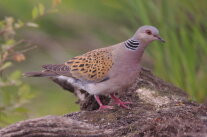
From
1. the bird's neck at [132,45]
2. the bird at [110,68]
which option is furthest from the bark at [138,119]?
the bird's neck at [132,45]

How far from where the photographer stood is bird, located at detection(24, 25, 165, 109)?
3.98m

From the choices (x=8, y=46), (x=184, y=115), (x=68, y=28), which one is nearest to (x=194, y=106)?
(x=184, y=115)

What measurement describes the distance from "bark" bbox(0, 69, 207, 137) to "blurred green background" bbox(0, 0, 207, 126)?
0.37 metres

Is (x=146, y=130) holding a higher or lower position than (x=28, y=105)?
lower

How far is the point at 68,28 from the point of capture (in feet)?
21.1

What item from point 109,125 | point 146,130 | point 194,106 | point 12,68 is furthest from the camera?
point 12,68

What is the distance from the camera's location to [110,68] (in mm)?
4094

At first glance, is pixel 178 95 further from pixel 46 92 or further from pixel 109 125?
pixel 46 92

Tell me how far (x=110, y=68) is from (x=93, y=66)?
6.6 inches

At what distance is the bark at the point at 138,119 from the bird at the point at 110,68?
13 centimetres

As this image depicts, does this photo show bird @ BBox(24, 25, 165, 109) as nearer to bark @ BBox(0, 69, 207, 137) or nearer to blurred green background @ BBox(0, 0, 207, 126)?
bark @ BBox(0, 69, 207, 137)

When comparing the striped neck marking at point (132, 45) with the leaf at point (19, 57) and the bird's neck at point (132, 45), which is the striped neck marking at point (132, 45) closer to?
the bird's neck at point (132, 45)

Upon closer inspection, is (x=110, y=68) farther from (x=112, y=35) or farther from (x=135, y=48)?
(x=112, y=35)

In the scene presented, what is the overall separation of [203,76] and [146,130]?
1.76 m
